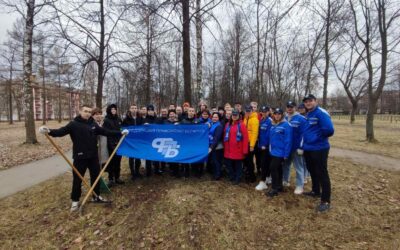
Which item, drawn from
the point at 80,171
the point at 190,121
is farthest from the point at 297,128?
the point at 80,171

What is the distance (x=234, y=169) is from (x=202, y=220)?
244cm

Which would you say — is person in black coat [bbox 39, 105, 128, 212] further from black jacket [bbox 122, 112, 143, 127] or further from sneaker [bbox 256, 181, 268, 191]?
sneaker [bbox 256, 181, 268, 191]

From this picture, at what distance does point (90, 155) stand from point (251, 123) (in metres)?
3.83

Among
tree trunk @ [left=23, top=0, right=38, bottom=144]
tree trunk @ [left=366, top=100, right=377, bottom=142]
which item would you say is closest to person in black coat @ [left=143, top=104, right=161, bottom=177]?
tree trunk @ [left=23, top=0, right=38, bottom=144]

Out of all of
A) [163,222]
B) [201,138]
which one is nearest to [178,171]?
[201,138]

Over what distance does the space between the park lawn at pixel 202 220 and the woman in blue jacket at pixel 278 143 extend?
0.43m

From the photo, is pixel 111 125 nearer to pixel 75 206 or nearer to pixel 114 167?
pixel 114 167

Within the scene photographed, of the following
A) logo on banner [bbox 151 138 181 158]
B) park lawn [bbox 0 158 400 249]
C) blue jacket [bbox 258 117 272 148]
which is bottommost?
park lawn [bbox 0 158 400 249]

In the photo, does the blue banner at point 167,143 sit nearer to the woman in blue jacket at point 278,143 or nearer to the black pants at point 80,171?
the black pants at point 80,171

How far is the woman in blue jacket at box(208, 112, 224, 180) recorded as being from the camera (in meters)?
6.23

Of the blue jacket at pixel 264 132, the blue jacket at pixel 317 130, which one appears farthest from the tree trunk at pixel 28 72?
the blue jacket at pixel 317 130

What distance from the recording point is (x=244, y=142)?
234 inches

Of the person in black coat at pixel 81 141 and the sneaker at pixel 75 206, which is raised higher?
the person in black coat at pixel 81 141

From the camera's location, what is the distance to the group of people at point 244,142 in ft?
16.1
